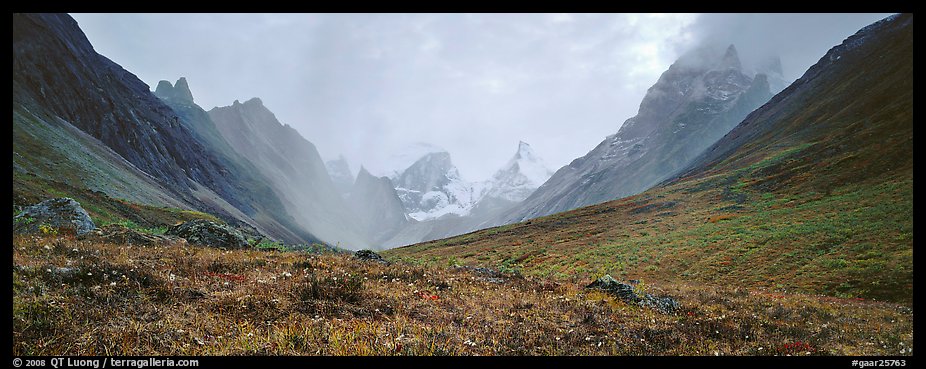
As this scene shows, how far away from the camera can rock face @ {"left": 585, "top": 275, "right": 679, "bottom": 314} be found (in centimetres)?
1220

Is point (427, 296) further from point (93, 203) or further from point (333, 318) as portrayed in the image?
point (93, 203)

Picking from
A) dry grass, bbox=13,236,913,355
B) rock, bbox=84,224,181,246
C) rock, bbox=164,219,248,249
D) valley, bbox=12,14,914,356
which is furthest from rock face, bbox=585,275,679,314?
rock, bbox=84,224,181,246

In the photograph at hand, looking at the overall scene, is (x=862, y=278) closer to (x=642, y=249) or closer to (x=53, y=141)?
(x=642, y=249)

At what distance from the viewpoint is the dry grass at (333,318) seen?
6086mm

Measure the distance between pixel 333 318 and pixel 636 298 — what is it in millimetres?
9956

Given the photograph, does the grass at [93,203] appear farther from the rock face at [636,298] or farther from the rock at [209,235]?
the rock face at [636,298]

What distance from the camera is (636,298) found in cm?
1283

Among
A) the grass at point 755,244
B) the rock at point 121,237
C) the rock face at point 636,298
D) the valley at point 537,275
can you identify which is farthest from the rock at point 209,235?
the grass at point 755,244

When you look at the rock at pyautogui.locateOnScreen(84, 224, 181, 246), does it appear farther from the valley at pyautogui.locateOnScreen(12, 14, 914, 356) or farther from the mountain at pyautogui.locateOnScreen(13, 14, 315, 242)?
the mountain at pyautogui.locateOnScreen(13, 14, 315, 242)

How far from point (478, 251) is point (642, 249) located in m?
25.2

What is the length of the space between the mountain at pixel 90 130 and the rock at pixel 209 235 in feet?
113

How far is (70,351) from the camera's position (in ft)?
18.1

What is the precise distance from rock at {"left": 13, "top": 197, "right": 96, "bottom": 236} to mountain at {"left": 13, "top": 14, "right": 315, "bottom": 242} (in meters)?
34.3

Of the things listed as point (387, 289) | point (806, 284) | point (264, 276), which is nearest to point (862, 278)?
point (806, 284)
